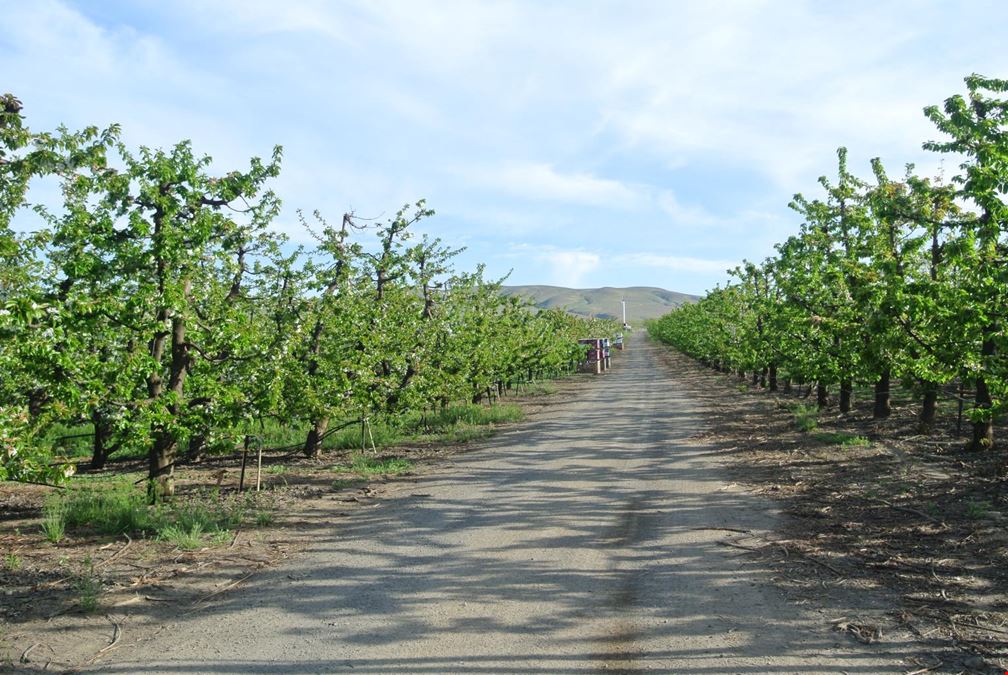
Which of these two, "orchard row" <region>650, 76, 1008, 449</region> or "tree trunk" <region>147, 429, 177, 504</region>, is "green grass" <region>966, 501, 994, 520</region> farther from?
"tree trunk" <region>147, 429, 177, 504</region>

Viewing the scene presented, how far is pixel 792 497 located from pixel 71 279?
9.74 metres

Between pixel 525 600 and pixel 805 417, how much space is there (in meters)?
14.7

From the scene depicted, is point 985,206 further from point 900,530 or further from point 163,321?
point 163,321

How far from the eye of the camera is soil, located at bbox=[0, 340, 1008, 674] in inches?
188

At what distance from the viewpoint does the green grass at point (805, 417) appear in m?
16.6

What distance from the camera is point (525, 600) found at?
5605 mm

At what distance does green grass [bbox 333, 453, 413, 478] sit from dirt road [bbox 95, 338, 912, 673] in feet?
7.79

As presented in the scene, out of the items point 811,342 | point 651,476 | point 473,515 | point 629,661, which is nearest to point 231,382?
point 473,515

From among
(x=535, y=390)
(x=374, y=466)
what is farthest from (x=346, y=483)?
(x=535, y=390)

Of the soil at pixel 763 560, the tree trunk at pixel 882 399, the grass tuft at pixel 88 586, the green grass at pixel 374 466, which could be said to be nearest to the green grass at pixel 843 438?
the soil at pixel 763 560

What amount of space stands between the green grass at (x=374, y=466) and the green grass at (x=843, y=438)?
28.3 ft

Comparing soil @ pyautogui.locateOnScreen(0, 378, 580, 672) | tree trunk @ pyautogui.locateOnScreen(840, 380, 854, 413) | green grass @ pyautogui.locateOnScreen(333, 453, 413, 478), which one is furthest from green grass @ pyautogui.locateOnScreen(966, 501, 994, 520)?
tree trunk @ pyautogui.locateOnScreen(840, 380, 854, 413)

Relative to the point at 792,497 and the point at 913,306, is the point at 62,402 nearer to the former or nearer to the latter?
the point at 792,497

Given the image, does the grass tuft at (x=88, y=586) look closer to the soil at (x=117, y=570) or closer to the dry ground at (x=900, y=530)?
the soil at (x=117, y=570)
